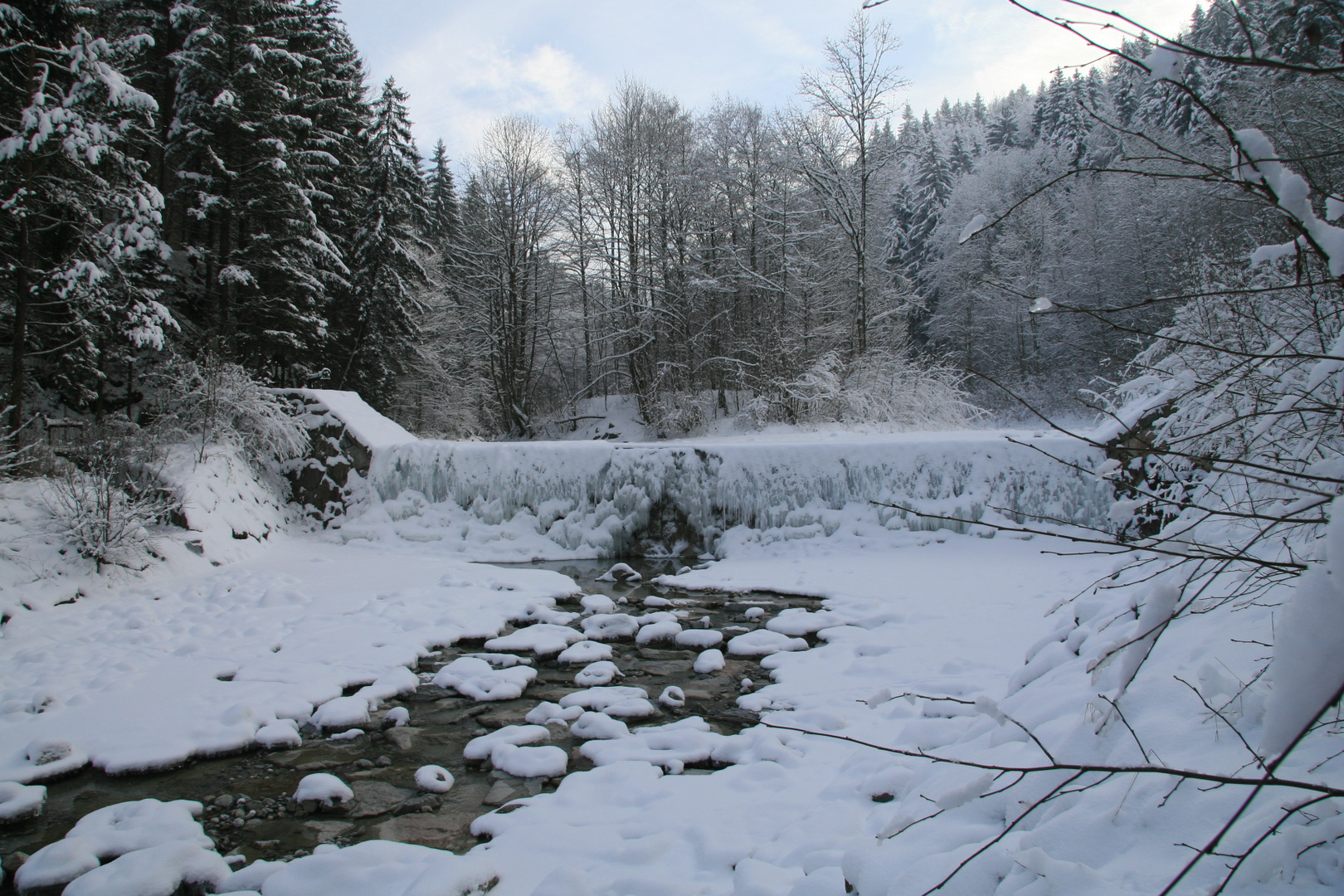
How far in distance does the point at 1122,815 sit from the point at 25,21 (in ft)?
38.5

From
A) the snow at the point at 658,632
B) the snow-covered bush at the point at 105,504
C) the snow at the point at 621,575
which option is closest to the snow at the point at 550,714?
the snow at the point at 658,632

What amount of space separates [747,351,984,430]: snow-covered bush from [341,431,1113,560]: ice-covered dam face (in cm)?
314

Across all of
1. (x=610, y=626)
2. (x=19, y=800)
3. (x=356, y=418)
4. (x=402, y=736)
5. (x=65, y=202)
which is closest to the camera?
(x=19, y=800)

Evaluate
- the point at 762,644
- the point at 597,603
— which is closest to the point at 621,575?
the point at 597,603

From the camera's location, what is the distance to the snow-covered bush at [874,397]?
1127 centimetres

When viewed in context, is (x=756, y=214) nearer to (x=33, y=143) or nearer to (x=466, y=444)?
(x=466, y=444)

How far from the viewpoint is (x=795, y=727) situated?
113 inches

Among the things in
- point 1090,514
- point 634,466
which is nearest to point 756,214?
point 634,466

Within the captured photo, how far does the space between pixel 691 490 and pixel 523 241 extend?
14.3 m

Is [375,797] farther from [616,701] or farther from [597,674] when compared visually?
[597,674]

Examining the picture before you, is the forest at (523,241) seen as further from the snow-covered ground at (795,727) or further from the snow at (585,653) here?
the snow at (585,653)

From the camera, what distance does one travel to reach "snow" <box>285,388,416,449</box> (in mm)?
8711

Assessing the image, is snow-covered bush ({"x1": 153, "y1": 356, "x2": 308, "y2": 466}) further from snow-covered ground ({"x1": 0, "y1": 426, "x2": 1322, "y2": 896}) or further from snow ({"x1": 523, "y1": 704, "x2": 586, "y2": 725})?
snow ({"x1": 523, "y1": 704, "x2": 586, "y2": 725})

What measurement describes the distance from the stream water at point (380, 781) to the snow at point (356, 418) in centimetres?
525
